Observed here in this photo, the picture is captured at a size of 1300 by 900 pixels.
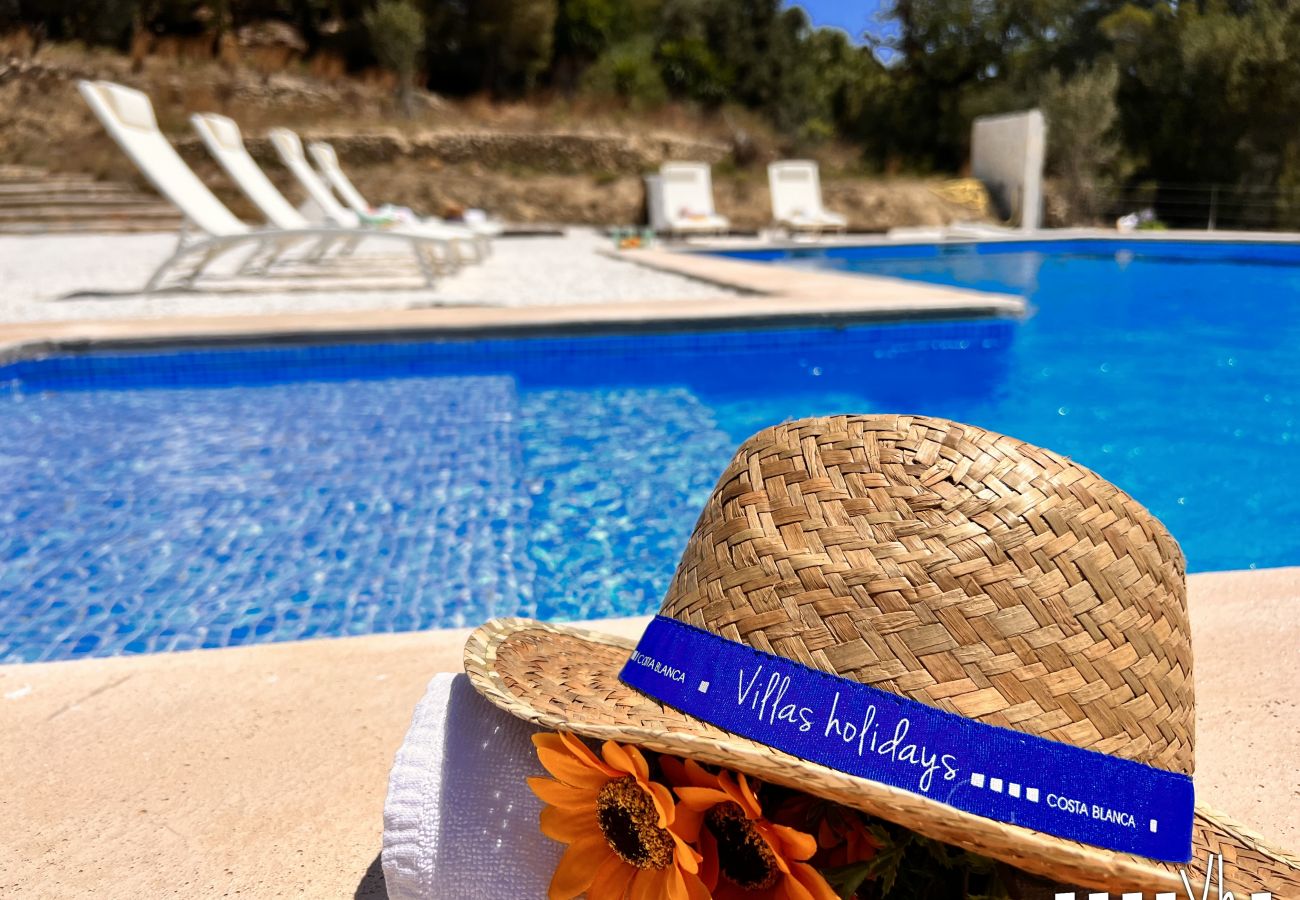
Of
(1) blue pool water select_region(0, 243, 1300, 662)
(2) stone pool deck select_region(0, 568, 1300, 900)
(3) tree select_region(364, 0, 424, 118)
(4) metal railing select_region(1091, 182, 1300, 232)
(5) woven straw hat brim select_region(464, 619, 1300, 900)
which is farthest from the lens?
(3) tree select_region(364, 0, 424, 118)

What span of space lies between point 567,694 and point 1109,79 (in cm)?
2103

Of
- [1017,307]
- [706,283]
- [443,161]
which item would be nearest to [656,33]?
[443,161]

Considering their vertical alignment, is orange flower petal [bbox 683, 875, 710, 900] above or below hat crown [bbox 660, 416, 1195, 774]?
below

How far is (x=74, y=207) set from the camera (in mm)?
15836

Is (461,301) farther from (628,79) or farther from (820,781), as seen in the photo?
(628,79)

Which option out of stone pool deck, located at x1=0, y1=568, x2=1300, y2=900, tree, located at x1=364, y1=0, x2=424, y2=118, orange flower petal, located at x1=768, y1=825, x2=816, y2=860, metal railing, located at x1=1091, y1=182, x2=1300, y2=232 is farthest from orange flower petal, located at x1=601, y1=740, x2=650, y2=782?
tree, located at x1=364, y1=0, x2=424, y2=118

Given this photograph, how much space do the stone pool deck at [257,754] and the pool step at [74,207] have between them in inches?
625

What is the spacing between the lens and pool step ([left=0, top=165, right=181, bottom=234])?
50.3 feet

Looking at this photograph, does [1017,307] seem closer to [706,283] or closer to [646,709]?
[706,283]

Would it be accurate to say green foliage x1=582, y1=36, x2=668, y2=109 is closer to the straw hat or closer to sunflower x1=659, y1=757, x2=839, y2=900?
the straw hat

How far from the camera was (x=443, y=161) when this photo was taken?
64.0 ft

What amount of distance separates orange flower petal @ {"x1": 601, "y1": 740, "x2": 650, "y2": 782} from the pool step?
56.4ft

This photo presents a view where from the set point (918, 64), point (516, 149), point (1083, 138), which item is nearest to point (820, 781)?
point (516, 149)

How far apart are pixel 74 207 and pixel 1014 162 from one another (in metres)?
16.0
